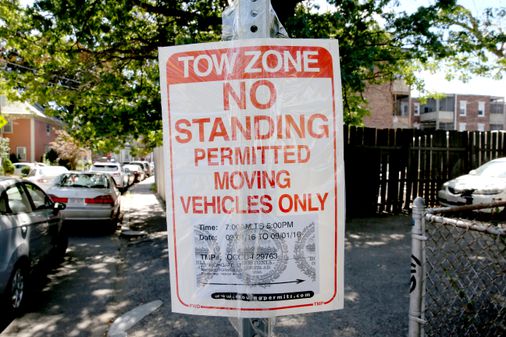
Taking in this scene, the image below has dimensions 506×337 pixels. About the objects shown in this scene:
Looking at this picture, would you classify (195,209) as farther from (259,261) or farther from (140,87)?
(140,87)

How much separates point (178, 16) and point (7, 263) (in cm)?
758

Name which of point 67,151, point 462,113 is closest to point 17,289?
point 67,151

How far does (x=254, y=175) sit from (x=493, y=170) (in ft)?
37.0

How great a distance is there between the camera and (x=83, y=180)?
11117 mm

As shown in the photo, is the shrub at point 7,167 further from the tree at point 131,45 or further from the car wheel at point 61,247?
the car wheel at point 61,247

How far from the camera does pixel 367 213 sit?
10.8 meters

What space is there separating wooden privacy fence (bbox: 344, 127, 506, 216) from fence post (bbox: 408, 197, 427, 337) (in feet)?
27.4

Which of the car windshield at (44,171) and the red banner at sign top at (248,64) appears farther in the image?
the car windshield at (44,171)

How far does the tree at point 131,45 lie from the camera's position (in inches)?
317

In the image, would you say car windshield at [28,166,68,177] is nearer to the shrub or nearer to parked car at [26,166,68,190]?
parked car at [26,166,68,190]

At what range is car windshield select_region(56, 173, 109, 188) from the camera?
10.9m

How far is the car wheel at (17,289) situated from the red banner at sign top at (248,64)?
4099mm

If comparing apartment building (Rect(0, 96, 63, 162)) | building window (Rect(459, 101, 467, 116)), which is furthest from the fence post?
building window (Rect(459, 101, 467, 116))

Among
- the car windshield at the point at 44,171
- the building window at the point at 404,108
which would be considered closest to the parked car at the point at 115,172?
the car windshield at the point at 44,171
